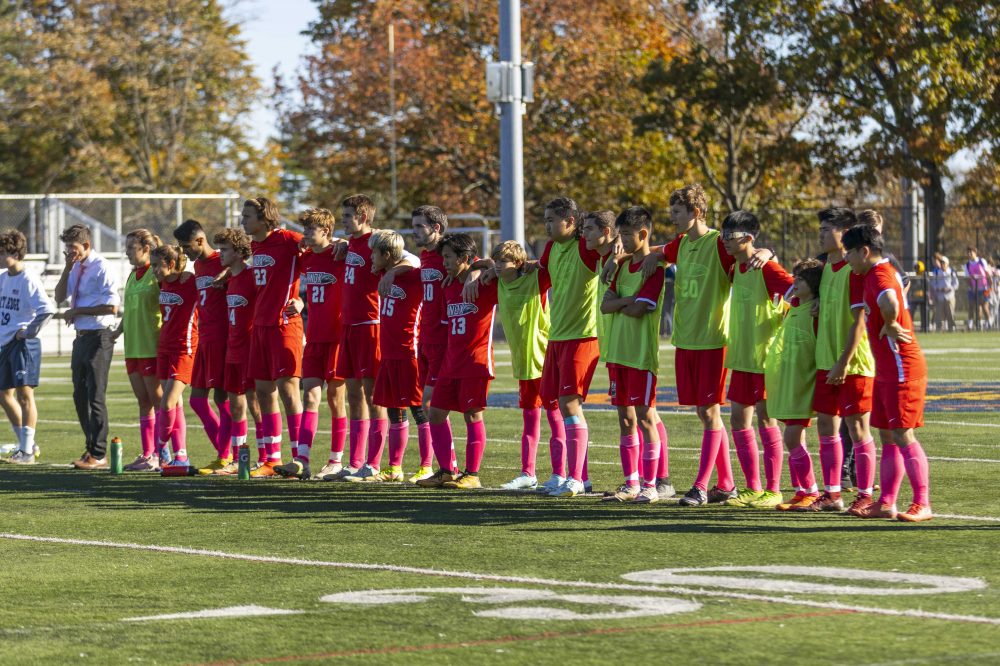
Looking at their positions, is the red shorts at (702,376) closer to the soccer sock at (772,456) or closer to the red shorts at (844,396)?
the soccer sock at (772,456)

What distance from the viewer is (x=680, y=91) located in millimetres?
43125

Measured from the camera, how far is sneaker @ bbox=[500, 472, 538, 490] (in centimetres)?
1165

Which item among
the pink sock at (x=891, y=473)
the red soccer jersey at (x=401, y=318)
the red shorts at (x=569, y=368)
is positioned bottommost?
the pink sock at (x=891, y=473)

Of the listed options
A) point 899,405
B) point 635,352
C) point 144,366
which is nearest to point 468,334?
point 635,352

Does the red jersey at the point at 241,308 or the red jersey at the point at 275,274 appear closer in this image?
the red jersey at the point at 275,274

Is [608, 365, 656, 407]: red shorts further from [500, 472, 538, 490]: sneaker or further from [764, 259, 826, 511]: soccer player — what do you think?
[500, 472, 538, 490]: sneaker

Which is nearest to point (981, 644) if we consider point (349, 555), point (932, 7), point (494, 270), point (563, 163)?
point (349, 555)

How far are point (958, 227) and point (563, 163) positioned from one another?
11.0m

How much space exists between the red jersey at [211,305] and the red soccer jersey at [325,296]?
840 millimetres

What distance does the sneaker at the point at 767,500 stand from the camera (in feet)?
34.4

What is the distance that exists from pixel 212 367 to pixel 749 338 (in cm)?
440

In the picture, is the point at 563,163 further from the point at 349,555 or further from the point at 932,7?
the point at 349,555

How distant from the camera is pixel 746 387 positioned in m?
10.6

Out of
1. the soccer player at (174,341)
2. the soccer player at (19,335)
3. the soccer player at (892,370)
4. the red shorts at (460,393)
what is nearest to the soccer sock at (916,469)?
the soccer player at (892,370)
